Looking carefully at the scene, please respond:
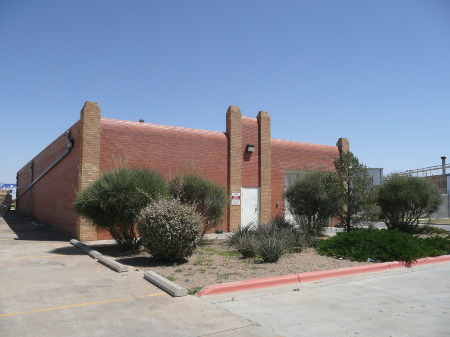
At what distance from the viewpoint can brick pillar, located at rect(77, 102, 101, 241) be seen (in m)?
15.1

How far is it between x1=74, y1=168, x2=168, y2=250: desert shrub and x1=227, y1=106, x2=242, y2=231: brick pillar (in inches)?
295

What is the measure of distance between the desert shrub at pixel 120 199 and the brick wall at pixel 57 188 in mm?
3880

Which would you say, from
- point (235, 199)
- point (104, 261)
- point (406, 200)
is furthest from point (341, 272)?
point (406, 200)

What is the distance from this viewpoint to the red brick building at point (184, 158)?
15570mm

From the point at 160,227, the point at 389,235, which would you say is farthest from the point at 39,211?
the point at 389,235

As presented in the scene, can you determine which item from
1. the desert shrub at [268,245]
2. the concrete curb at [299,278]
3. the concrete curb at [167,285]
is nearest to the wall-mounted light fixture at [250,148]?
the desert shrub at [268,245]

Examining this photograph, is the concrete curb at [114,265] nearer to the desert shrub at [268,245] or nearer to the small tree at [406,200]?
the desert shrub at [268,245]

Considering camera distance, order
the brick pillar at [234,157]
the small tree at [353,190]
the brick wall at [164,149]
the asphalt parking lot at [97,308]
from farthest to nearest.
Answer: the brick pillar at [234,157] → the brick wall at [164,149] → the small tree at [353,190] → the asphalt parking lot at [97,308]

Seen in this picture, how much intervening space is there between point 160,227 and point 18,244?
25.2ft

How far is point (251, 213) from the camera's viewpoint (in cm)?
2031

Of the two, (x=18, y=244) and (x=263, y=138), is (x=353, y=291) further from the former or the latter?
(x=263, y=138)

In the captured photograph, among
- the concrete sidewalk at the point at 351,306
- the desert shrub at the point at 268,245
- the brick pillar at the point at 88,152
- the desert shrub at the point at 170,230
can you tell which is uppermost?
the brick pillar at the point at 88,152

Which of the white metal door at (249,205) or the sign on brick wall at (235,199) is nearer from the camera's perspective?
the sign on brick wall at (235,199)

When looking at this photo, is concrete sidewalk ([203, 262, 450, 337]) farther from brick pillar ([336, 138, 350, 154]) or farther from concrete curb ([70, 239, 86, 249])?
brick pillar ([336, 138, 350, 154])
